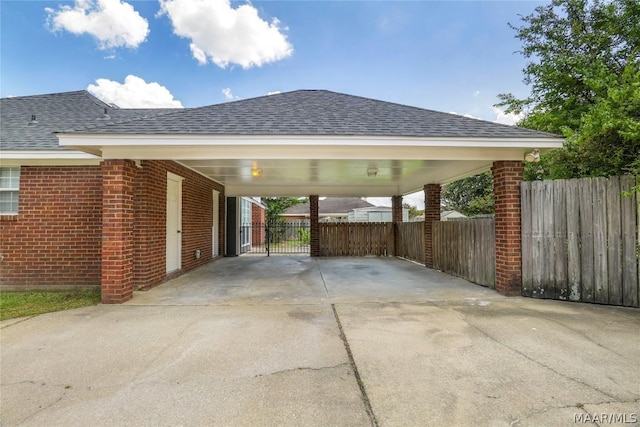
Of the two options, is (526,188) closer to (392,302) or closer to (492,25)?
(392,302)

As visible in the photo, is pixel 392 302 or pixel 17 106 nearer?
pixel 392 302

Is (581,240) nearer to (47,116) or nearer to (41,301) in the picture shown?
(41,301)

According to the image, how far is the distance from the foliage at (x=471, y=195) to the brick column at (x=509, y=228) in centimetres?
1677

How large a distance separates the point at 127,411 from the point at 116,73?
51.8ft

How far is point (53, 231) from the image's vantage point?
6.43 metres

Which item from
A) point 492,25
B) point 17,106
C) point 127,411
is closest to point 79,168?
point 17,106

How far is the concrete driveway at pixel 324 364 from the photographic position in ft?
7.29


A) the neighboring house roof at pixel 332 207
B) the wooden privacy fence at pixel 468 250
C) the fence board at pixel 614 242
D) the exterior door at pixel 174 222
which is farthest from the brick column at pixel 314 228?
the neighboring house roof at pixel 332 207

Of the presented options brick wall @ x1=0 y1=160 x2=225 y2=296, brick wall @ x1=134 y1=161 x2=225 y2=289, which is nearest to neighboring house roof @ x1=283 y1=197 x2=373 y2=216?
brick wall @ x1=134 y1=161 x2=225 y2=289

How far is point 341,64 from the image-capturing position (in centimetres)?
1266

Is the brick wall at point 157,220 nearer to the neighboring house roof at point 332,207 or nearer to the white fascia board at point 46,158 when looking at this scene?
A: the white fascia board at point 46,158

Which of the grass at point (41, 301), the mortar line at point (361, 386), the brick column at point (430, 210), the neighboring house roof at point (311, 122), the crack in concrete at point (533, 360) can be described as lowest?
the crack in concrete at point (533, 360)

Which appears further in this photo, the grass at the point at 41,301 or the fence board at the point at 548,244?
the fence board at the point at 548,244

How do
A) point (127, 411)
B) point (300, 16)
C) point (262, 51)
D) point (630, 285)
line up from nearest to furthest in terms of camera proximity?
point (127, 411), point (630, 285), point (300, 16), point (262, 51)
